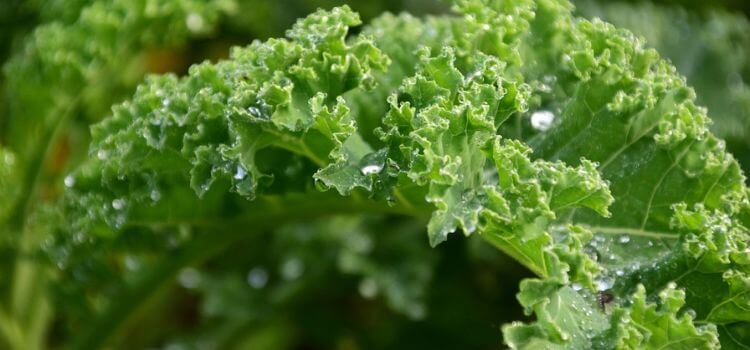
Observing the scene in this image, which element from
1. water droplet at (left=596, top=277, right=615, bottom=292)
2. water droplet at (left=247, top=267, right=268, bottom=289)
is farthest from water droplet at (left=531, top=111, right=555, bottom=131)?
water droplet at (left=247, top=267, right=268, bottom=289)

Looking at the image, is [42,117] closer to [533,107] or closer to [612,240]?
[533,107]

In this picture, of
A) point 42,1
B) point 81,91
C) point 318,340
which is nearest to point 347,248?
point 318,340

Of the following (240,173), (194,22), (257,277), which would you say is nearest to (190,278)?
(257,277)

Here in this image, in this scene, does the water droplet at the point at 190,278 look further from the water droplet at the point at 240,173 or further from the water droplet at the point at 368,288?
the water droplet at the point at 240,173

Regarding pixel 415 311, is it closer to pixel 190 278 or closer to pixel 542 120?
pixel 190 278

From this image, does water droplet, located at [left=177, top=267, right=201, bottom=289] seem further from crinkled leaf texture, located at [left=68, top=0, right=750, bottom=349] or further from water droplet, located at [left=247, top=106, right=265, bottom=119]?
water droplet, located at [left=247, top=106, right=265, bottom=119]

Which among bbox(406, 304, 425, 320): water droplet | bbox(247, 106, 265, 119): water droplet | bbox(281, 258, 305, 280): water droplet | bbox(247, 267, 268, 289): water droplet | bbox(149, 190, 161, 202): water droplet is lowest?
bbox(247, 267, 268, 289): water droplet

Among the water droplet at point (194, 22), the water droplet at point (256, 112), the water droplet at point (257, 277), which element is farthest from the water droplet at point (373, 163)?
the water droplet at point (257, 277)
